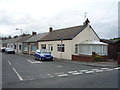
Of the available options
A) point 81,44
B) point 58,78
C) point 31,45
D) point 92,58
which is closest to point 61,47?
point 81,44

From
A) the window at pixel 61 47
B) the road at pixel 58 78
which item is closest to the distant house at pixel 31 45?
the window at pixel 61 47

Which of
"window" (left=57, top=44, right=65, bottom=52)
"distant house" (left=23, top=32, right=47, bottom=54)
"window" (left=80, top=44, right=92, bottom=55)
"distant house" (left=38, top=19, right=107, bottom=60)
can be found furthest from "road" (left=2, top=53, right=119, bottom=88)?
"distant house" (left=23, top=32, right=47, bottom=54)

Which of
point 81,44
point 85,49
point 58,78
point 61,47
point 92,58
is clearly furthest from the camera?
point 61,47

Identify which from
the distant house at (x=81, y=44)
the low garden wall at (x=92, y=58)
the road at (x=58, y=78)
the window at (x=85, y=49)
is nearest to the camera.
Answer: the road at (x=58, y=78)

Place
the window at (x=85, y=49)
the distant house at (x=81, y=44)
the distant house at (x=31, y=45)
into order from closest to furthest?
the window at (x=85, y=49), the distant house at (x=81, y=44), the distant house at (x=31, y=45)

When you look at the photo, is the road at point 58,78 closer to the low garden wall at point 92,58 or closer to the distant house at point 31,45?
the low garden wall at point 92,58

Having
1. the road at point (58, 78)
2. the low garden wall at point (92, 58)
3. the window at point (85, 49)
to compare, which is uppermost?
the window at point (85, 49)

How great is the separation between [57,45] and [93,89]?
22679mm

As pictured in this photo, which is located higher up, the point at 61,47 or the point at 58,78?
the point at 61,47

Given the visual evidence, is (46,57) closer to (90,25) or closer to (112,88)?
(90,25)

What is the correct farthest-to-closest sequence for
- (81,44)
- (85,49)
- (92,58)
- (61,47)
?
(61,47) → (81,44) → (85,49) → (92,58)

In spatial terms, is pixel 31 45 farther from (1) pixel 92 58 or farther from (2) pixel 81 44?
(1) pixel 92 58

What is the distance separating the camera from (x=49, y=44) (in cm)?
3297

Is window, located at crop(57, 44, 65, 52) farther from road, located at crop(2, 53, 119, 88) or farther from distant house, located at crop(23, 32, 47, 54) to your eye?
road, located at crop(2, 53, 119, 88)
